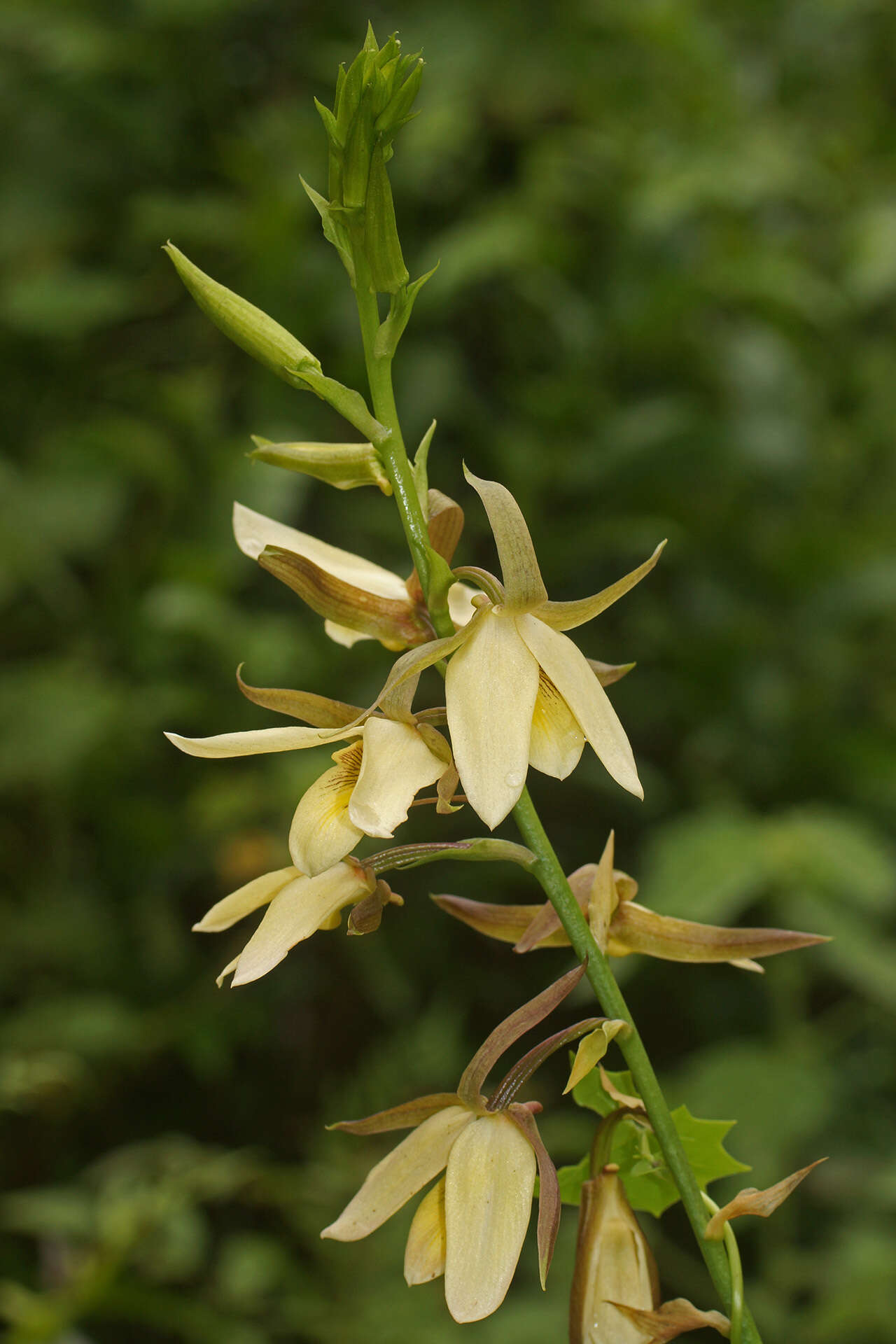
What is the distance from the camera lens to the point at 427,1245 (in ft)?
1.48

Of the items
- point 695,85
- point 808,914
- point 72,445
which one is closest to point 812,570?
point 808,914

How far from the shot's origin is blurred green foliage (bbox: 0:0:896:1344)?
1840 mm

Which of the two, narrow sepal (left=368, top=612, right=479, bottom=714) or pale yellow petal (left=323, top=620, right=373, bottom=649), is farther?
pale yellow petal (left=323, top=620, right=373, bottom=649)

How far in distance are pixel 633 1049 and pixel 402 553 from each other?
1.82 meters

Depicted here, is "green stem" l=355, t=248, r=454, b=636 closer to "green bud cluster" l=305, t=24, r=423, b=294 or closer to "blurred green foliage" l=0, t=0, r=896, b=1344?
"green bud cluster" l=305, t=24, r=423, b=294

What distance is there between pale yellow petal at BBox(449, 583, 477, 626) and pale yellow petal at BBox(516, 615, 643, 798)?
0.06 meters

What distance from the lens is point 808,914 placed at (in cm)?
169

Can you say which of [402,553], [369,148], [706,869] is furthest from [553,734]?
[402,553]

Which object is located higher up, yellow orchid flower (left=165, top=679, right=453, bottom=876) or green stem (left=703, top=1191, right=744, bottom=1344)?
yellow orchid flower (left=165, top=679, right=453, bottom=876)

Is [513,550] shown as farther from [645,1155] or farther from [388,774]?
[645,1155]

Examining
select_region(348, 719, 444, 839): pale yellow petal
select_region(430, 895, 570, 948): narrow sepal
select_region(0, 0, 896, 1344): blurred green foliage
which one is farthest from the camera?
select_region(0, 0, 896, 1344): blurred green foliage

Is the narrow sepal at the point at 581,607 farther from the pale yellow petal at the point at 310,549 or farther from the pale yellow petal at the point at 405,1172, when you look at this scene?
the pale yellow petal at the point at 405,1172

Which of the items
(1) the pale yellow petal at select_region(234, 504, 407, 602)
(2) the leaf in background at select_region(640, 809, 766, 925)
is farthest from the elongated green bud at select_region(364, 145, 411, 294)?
(2) the leaf in background at select_region(640, 809, 766, 925)

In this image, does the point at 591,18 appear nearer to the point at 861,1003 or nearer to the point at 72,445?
the point at 72,445
